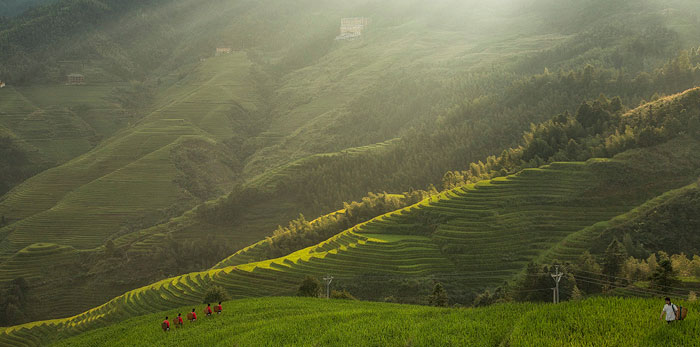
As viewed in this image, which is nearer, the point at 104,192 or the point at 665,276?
the point at 665,276

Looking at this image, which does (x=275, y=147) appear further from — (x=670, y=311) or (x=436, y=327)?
(x=670, y=311)

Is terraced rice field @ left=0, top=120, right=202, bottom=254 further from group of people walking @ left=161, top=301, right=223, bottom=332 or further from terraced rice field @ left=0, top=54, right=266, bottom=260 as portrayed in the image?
group of people walking @ left=161, top=301, right=223, bottom=332

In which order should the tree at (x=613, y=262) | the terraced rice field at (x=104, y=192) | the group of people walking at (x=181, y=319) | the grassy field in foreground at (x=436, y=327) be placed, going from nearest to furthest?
the grassy field in foreground at (x=436, y=327), the group of people walking at (x=181, y=319), the tree at (x=613, y=262), the terraced rice field at (x=104, y=192)

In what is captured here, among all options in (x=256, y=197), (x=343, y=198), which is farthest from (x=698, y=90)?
(x=256, y=197)

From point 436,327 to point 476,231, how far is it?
3365cm

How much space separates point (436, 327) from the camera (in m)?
25.6

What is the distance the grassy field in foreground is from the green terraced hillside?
18.6 metres

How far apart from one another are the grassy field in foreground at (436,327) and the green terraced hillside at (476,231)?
18.6 meters

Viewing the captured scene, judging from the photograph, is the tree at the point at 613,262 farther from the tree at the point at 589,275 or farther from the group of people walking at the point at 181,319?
the group of people walking at the point at 181,319

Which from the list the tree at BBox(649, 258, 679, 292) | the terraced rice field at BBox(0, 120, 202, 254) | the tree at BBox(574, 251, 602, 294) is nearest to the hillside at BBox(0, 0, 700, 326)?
the terraced rice field at BBox(0, 120, 202, 254)

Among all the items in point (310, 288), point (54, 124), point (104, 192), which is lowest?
point (310, 288)

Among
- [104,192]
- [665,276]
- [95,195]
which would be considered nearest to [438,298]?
[665,276]

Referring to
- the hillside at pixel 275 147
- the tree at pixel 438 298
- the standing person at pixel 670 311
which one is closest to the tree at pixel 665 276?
the tree at pixel 438 298

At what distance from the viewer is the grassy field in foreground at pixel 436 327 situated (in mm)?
19625
